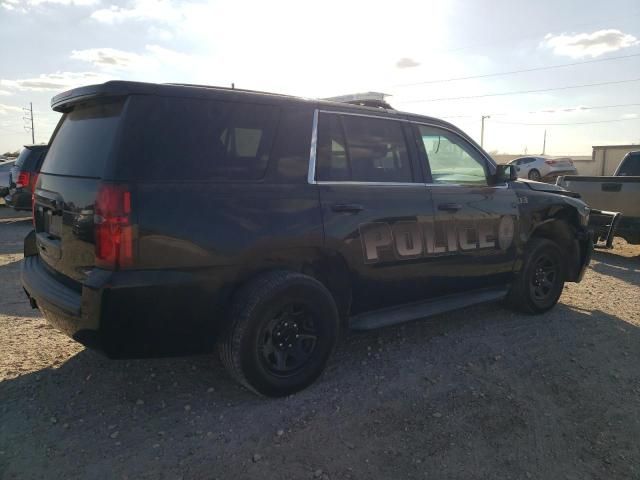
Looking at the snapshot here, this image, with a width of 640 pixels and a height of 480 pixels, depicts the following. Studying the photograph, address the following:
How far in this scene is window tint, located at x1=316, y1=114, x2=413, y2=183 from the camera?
358cm

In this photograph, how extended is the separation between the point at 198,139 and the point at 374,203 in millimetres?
1347

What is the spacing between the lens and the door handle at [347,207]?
346 centimetres

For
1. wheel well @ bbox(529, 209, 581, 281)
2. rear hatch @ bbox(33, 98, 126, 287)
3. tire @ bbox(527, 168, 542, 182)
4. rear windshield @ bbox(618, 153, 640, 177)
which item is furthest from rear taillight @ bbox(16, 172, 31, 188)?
tire @ bbox(527, 168, 542, 182)

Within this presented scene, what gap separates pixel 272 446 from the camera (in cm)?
282

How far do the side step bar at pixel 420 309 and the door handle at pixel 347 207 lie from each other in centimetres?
82

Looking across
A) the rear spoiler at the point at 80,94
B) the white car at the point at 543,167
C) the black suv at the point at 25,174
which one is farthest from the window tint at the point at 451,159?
the white car at the point at 543,167

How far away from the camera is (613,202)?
8.70m

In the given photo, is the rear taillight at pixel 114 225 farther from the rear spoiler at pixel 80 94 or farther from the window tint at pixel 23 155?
the window tint at pixel 23 155

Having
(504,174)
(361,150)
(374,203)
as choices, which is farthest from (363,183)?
(504,174)

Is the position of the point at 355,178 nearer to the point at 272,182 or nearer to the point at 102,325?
A: the point at 272,182

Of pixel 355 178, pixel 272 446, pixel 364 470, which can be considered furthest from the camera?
pixel 355 178

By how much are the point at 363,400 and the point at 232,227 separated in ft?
4.72

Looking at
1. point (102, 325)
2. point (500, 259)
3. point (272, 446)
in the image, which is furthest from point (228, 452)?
point (500, 259)

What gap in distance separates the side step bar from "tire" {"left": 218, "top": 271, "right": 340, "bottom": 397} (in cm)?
32
